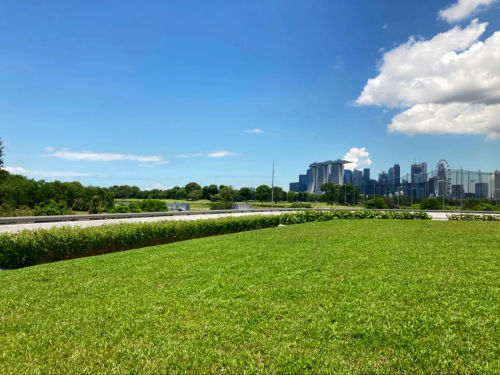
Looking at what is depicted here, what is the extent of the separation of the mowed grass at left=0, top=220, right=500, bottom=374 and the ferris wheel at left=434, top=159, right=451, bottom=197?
103ft

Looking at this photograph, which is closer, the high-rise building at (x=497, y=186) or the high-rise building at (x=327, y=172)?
the high-rise building at (x=497, y=186)

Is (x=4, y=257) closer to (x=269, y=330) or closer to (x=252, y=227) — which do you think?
(x=269, y=330)

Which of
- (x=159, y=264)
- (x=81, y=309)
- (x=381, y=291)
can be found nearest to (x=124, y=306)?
(x=81, y=309)

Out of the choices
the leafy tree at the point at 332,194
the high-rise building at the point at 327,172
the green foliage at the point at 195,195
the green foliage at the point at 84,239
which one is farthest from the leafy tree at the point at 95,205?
the high-rise building at the point at 327,172

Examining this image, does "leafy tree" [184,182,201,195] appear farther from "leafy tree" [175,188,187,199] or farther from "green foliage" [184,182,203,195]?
"leafy tree" [175,188,187,199]

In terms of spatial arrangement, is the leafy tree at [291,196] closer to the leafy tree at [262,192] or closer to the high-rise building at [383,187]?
the leafy tree at [262,192]

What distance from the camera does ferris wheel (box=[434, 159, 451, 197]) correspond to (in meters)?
33.6

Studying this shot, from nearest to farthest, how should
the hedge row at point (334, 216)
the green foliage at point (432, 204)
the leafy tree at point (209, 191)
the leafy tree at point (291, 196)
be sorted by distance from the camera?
the hedge row at point (334, 216)
the green foliage at point (432, 204)
the leafy tree at point (291, 196)
the leafy tree at point (209, 191)

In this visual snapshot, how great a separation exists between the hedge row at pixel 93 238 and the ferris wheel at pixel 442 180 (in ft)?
97.5

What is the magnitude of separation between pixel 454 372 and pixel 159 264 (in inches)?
→ 237

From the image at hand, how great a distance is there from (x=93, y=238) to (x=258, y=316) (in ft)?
24.7

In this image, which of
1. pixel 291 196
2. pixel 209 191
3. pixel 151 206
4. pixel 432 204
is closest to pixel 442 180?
pixel 432 204

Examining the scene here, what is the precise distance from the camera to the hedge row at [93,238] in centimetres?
826

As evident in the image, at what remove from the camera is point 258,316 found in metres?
4.04
